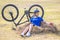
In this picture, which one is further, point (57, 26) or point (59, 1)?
point (59, 1)

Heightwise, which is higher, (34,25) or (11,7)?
(11,7)

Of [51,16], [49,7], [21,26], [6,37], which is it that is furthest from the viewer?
[49,7]

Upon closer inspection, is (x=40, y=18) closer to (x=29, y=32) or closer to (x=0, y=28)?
(x=29, y=32)

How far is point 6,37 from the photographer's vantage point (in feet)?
18.2

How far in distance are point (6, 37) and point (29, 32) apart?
0.56 meters

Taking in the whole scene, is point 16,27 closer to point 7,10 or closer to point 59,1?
point 7,10

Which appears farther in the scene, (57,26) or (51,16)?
(51,16)

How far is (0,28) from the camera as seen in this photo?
20.2ft

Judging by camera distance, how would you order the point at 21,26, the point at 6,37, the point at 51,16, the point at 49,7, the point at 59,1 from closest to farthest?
the point at 6,37 → the point at 21,26 → the point at 51,16 → the point at 49,7 → the point at 59,1

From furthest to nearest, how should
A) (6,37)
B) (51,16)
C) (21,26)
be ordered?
(51,16), (21,26), (6,37)

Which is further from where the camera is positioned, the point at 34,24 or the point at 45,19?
the point at 45,19

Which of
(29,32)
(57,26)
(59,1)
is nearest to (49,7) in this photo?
Result: (59,1)

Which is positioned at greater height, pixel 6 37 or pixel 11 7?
pixel 11 7

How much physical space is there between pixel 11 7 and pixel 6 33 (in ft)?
2.38
